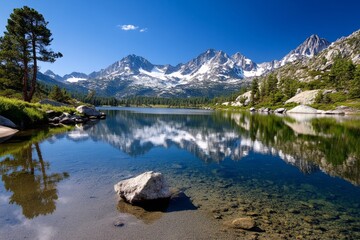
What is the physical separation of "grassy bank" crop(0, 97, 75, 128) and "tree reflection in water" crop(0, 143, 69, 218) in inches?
→ 729

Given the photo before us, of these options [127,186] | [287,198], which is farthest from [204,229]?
[287,198]

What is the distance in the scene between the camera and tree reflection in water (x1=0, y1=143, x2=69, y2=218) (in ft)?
37.7

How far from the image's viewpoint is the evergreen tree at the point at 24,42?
4766 cm

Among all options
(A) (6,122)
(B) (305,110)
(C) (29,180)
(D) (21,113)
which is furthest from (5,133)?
(B) (305,110)

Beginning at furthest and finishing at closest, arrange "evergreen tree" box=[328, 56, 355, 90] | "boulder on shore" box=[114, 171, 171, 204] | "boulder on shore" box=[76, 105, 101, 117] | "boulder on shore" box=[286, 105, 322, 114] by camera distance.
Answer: "evergreen tree" box=[328, 56, 355, 90] → "boulder on shore" box=[286, 105, 322, 114] → "boulder on shore" box=[76, 105, 101, 117] → "boulder on shore" box=[114, 171, 171, 204]

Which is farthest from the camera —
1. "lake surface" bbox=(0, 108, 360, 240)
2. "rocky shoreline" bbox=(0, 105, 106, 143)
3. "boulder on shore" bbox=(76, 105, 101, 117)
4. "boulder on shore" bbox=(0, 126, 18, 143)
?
"boulder on shore" bbox=(76, 105, 101, 117)

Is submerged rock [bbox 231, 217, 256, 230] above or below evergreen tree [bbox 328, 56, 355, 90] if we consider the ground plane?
below

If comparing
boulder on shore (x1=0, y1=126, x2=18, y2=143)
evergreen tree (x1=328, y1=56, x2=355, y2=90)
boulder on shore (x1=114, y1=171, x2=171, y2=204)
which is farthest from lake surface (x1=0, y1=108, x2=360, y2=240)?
evergreen tree (x1=328, y1=56, x2=355, y2=90)

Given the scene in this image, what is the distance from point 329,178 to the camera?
1803 cm

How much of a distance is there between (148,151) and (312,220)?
773 inches

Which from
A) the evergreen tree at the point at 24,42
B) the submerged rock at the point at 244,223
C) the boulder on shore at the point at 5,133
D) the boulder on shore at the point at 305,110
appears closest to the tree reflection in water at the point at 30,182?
the submerged rock at the point at 244,223

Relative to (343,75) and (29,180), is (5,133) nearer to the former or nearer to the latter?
(29,180)

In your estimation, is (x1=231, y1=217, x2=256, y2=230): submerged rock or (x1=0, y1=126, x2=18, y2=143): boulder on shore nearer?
(x1=231, y1=217, x2=256, y2=230): submerged rock

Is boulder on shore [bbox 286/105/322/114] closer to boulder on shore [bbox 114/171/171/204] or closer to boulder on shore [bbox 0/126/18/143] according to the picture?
boulder on shore [bbox 0/126/18/143]
